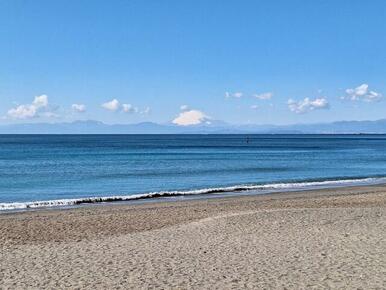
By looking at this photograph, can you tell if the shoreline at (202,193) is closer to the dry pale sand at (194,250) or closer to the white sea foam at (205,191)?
the white sea foam at (205,191)

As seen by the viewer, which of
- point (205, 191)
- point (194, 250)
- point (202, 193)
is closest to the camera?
point (194, 250)

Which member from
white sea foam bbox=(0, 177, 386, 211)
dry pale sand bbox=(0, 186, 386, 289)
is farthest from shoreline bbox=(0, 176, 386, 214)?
dry pale sand bbox=(0, 186, 386, 289)

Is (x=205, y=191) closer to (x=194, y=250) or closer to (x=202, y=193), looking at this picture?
(x=202, y=193)

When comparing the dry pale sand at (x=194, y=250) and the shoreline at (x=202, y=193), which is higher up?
the dry pale sand at (x=194, y=250)

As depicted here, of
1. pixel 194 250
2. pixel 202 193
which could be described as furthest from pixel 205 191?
pixel 194 250

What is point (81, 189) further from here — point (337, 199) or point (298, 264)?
point (298, 264)

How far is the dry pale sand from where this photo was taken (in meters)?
10.0

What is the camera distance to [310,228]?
15.7 meters

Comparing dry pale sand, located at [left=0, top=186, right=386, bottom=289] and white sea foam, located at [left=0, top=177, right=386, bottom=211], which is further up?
dry pale sand, located at [left=0, top=186, right=386, bottom=289]

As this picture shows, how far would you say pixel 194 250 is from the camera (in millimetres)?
12867

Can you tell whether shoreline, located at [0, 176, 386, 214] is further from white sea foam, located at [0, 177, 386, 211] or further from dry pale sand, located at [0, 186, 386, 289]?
dry pale sand, located at [0, 186, 386, 289]

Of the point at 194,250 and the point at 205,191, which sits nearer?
the point at 194,250

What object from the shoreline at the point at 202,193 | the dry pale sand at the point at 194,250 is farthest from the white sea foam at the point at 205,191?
the dry pale sand at the point at 194,250

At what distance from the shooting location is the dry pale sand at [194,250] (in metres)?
10.0
